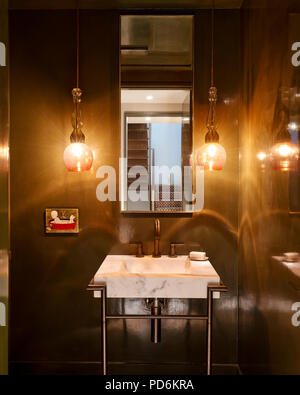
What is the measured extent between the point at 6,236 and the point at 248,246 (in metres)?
1.51

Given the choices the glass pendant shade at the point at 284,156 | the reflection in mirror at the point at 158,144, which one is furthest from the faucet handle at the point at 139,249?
the glass pendant shade at the point at 284,156

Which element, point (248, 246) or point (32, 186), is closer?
point (248, 246)

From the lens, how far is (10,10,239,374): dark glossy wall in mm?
2281

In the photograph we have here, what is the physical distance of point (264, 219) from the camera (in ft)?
5.89

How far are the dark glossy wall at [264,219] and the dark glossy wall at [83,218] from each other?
6.6 inches

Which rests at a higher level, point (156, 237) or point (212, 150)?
point (212, 150)

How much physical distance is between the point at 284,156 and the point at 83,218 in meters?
1.44

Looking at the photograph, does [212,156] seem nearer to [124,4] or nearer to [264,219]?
[264,219]

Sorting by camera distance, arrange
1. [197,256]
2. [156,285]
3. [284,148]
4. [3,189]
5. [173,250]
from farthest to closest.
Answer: [173,250]
[197,256]
[156,285]
[284,148]
[3,189]

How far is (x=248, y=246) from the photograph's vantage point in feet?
6.82

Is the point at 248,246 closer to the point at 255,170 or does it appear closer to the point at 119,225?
the point at 255,170

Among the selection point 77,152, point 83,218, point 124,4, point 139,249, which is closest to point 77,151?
point 77,152

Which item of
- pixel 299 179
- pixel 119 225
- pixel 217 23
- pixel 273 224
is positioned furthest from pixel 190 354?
pixel 217 23

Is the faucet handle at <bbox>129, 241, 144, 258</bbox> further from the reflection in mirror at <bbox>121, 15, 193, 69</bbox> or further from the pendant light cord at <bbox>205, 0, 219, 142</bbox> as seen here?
the reflection in mirror at <bbox>121, 15, 193, 69</bbox>
